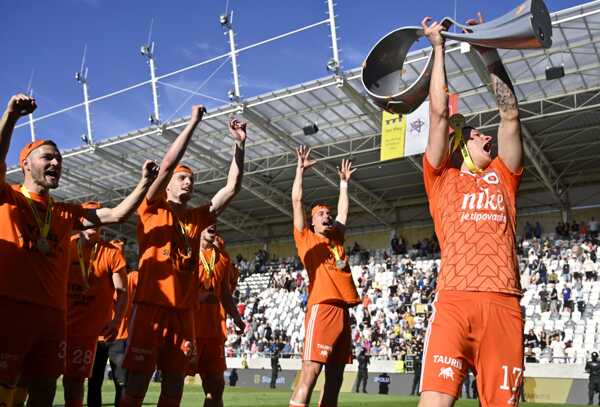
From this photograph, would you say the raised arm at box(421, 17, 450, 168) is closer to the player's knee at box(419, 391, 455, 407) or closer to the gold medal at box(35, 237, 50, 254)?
the player's knee at box(419, 391, 455, 407)

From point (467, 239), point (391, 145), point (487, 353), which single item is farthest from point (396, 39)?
point (391, 145)

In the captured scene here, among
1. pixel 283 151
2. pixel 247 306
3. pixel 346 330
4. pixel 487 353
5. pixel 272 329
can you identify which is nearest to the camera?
pixel 487 353

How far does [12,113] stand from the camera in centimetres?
385

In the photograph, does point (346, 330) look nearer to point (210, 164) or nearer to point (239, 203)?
point (210, 164)

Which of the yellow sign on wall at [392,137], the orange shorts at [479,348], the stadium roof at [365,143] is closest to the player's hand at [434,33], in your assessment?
the orange shorts at [479,348]

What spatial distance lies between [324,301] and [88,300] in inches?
91.0

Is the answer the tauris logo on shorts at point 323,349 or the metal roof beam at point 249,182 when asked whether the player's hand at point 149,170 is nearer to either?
the tauris logo on shorts at point 323,349

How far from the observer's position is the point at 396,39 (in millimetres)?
4391

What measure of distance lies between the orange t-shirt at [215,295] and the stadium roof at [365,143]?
11590 mm

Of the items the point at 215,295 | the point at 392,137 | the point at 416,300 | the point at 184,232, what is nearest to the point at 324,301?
the point at 215,295

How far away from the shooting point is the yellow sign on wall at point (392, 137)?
838 inches

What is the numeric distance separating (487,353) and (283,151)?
2630cm

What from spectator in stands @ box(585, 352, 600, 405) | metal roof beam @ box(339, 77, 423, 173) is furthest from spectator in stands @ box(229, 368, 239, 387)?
spectator in stands @ box(585, 352, 600, 405)

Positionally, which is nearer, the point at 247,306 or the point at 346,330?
the point at 346,330
